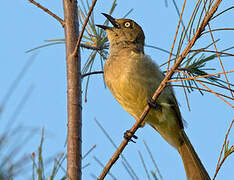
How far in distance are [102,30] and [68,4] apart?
2.46 ft

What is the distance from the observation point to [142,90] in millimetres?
3932

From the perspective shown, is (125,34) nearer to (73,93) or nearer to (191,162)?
(191,162)

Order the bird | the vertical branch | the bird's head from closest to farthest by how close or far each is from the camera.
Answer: the vertical branch < the bird < the bird's head

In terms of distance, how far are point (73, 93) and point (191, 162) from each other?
1.95m

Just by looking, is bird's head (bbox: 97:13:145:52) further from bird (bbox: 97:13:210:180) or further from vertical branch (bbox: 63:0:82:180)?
vertical branch (bbox: 63:0:82:180)

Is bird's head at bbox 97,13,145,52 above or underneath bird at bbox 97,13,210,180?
above

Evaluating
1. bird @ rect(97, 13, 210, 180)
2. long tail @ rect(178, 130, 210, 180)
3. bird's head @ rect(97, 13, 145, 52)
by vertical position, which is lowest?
long tail @ rect(178, 130, 210, 180)

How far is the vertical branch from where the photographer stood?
2682 mm

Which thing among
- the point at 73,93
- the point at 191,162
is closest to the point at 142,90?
Answer: the point at 191,162

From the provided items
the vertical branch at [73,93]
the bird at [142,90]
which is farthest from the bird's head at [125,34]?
the vertical branch at [73,93]

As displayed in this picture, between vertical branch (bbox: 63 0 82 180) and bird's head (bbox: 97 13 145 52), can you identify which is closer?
vertical branch (bbox: 63 0 82 180)

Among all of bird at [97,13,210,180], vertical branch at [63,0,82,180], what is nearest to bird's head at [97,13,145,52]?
bird at [97,13,210,180]

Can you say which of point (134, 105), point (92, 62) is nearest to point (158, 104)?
point (134, 105)

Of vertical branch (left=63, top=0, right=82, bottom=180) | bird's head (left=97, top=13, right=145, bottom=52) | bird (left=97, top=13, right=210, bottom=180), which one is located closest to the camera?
vertical branch (left=63, top=0, right=82, bottom=180)
